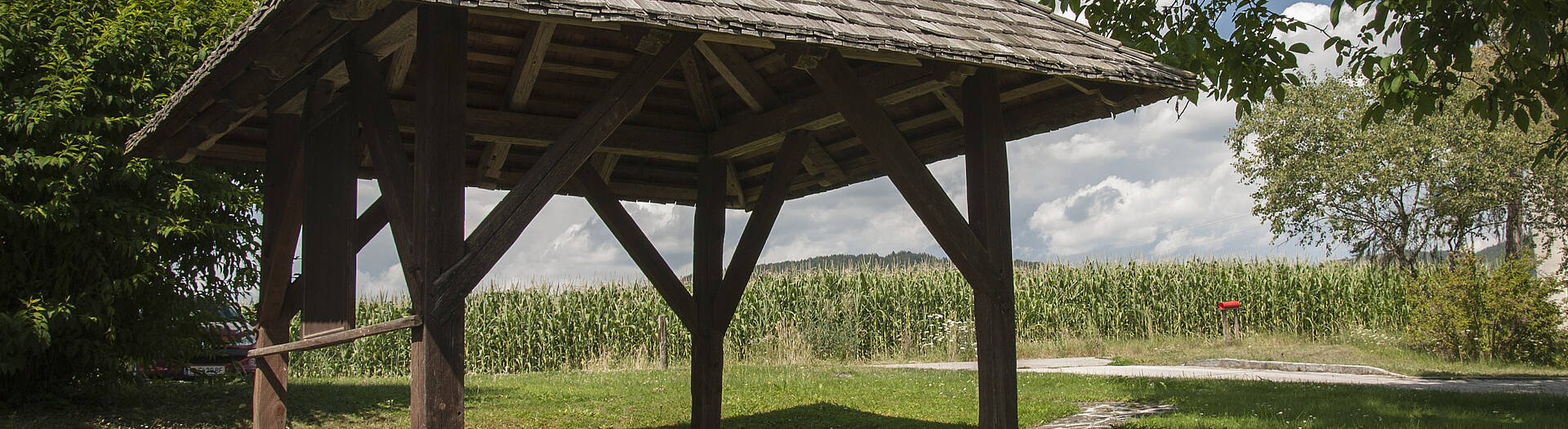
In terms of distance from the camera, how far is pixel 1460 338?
1603 centimetres

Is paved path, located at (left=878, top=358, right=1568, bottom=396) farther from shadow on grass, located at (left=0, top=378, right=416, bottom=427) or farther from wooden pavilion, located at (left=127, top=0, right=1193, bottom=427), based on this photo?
shadow on grass, located at (left=0, top=378, right=416, bottom=427)

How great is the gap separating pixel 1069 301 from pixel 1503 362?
7.12m

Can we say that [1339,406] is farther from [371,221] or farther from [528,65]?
[371,221]

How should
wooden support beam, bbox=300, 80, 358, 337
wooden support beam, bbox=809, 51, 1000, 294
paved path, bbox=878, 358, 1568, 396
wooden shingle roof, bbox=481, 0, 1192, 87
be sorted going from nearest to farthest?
wooden shingle roof, bbox=481, 0, 1192, 87, wooden support beam, bbox=809, 51, 1000, 294, wooden support beam, bbox=300, 80, 358, 337, paved path, bbox=878, 358, 1568, 396

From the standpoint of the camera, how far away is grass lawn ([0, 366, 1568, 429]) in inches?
358

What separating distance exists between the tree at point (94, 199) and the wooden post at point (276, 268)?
382cm

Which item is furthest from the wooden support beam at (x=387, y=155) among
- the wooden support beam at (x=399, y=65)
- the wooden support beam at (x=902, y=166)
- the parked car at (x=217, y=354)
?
the parked car at (x=217, y=354)

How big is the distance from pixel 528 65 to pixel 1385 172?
2003 cm

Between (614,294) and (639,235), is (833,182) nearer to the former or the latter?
(639,235)

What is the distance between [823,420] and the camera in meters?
9.70

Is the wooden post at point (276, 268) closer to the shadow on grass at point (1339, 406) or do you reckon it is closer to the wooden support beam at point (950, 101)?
the wooden support beam at point (950, 101)

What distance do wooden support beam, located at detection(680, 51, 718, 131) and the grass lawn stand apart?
295 cm

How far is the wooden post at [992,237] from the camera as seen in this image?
5637 mm

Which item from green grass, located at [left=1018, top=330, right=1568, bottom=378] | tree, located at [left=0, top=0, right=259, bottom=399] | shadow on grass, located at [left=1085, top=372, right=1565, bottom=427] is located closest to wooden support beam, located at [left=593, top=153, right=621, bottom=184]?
tree, located at [left=0, top=0, right=259, bottom=399]
